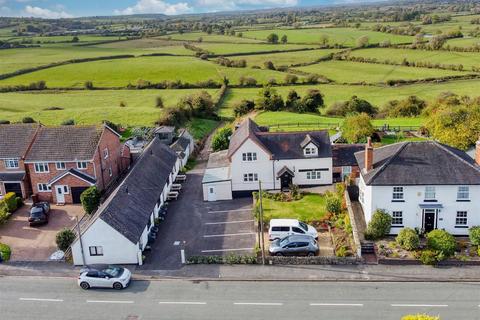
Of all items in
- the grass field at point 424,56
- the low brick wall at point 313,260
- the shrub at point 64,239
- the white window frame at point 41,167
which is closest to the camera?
the low brick wall at point 313,260

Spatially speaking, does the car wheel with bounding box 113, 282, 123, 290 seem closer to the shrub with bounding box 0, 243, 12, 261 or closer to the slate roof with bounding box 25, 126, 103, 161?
the shrub with bounding box 0, 243, 12, 261

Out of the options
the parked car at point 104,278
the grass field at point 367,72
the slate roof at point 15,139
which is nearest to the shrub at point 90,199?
the slate roof at point 15,139

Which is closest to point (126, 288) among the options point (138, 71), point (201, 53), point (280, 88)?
point (280, 88)

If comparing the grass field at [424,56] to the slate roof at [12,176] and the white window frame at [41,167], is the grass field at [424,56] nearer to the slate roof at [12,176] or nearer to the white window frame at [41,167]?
the white window frame at [41,167]

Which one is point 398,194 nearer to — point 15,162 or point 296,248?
point 296,248

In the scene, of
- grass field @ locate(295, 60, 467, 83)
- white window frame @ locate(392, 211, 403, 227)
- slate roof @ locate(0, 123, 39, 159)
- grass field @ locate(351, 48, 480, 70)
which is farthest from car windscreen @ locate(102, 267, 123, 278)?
grass field @ locate(351, 48, 480, 70)

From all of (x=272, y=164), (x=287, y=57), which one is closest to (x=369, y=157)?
(x=272, y=164)
